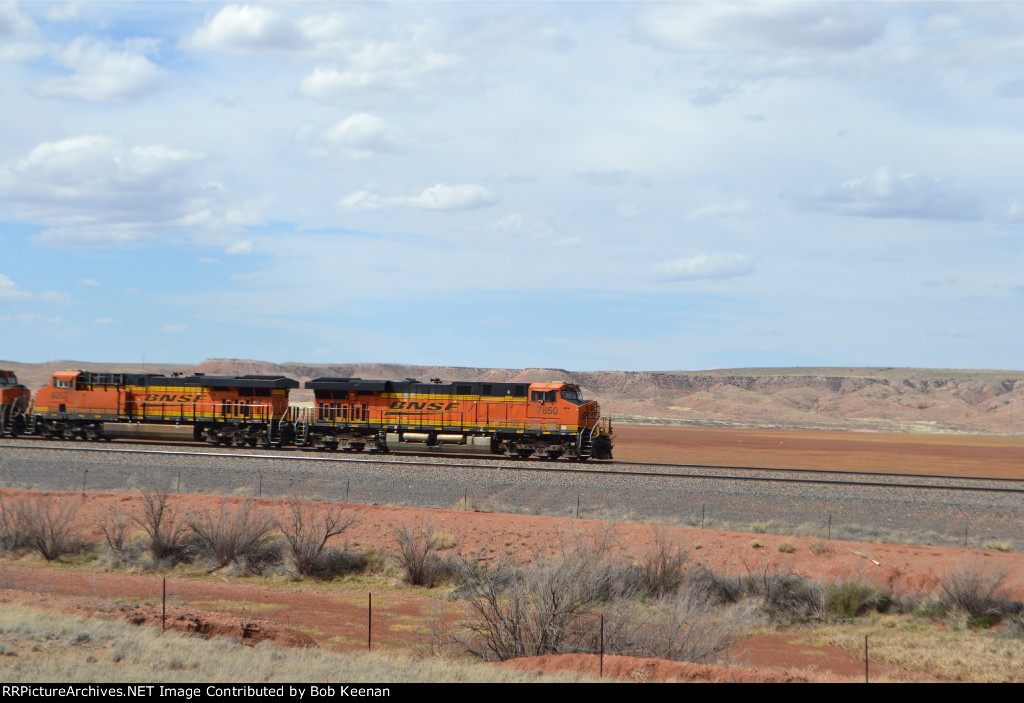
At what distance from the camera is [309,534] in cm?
2280

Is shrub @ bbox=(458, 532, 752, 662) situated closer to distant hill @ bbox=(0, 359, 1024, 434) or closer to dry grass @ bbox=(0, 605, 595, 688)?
dry grass @ bbox=(0, 605, 595, 688)

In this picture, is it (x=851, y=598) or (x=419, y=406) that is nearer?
(x=851, y=598)

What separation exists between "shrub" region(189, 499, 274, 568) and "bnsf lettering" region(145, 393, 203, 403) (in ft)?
61.8

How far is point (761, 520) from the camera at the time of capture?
26.5 metres

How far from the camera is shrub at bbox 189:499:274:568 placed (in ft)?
74.2

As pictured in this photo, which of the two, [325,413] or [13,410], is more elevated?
[325,413]

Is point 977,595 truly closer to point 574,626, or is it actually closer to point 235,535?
point 574,626

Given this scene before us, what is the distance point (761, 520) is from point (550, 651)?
1407cm

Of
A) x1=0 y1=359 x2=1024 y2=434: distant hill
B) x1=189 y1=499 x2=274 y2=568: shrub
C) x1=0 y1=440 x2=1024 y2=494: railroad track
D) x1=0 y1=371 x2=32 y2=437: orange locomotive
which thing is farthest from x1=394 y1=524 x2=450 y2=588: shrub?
x1=0 y1=359 x2=1024 y2=434: distant hill

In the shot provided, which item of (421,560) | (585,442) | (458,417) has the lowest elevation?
(421,560)

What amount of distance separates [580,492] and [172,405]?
2192cm

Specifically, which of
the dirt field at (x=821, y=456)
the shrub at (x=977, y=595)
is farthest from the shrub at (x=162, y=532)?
the dirt field at (x=821, y=456)

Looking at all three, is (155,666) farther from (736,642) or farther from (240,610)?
(736,642)

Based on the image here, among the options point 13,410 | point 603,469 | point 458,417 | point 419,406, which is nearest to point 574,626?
point 603,469
